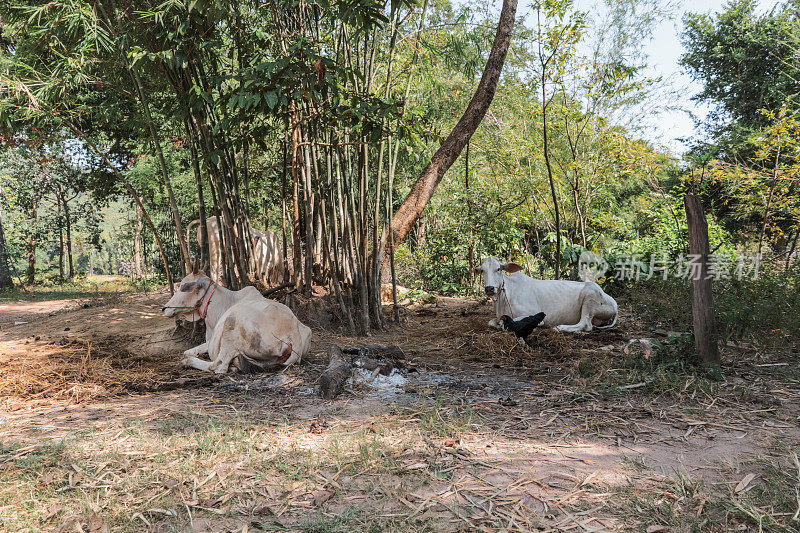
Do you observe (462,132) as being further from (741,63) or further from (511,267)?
(741,63)

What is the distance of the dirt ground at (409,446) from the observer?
201 cm

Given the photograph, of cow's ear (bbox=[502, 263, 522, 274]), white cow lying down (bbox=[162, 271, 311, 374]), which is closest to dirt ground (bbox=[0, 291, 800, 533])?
white cow lying down (bbox=[162, 271, 311, 374])

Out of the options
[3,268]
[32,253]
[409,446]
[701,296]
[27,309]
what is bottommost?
[409,446]

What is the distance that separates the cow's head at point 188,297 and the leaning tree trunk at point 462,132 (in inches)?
93.2

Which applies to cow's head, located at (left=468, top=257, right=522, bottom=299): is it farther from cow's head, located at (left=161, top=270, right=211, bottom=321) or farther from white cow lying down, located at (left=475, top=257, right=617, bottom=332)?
cow's head, located at (left=161, top=270, right=211, bottom=321)

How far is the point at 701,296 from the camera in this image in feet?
12.6

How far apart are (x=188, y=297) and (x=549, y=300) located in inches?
147

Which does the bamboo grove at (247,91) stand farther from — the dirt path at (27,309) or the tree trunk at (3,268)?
the tree trunk at (3,268)

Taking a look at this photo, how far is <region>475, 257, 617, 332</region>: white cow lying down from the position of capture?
18.8ft

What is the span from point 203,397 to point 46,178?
17.1 m

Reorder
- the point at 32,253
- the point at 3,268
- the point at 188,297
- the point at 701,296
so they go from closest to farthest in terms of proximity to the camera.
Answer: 1. the point at 701,296
2. the point at 188,297
3. the point at 3,268
4. the point at 32,253

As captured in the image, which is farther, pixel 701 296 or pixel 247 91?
pixel 247 91

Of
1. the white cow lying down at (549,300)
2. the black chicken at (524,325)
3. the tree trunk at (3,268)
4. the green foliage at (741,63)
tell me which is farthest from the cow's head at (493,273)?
the tree trunk at (3,268)

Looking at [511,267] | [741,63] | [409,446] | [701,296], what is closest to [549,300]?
[511,267]
